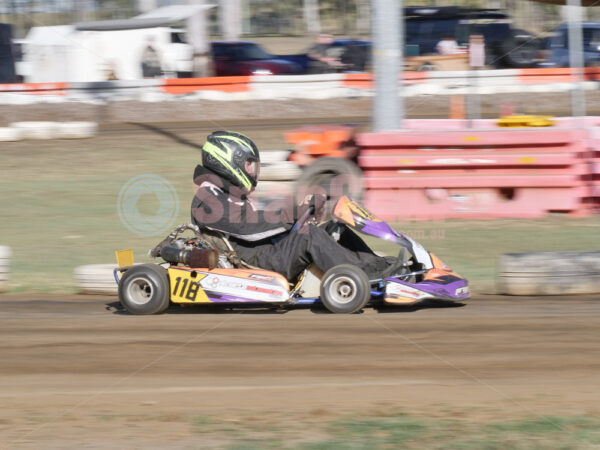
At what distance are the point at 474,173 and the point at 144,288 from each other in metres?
4.44

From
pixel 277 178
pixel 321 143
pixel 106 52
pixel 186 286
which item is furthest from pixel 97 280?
pixel 106 52

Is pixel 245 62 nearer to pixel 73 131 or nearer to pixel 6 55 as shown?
pixel 6 55

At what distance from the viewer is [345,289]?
5.35 m

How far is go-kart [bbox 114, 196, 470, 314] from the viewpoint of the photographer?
5.30 m

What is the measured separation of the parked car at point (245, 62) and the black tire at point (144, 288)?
48.9 feet

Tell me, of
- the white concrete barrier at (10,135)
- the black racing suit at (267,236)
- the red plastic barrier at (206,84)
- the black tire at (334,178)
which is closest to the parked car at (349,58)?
the red plastic barrier at (206,84)

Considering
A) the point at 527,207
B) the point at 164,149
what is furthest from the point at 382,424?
the point at 164,149

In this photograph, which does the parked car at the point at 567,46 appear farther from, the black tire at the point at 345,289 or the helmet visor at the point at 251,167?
the black tire at the point at 345,289

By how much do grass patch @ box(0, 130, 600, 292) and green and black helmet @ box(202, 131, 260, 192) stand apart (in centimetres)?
166

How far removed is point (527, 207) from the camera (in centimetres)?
877

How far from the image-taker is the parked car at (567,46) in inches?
693

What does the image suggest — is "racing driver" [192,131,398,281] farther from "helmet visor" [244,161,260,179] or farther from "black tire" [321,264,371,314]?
"black tire" [321,264,371,314]

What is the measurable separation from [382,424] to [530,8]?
35780 mm

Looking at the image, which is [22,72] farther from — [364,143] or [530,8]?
[530,8]
